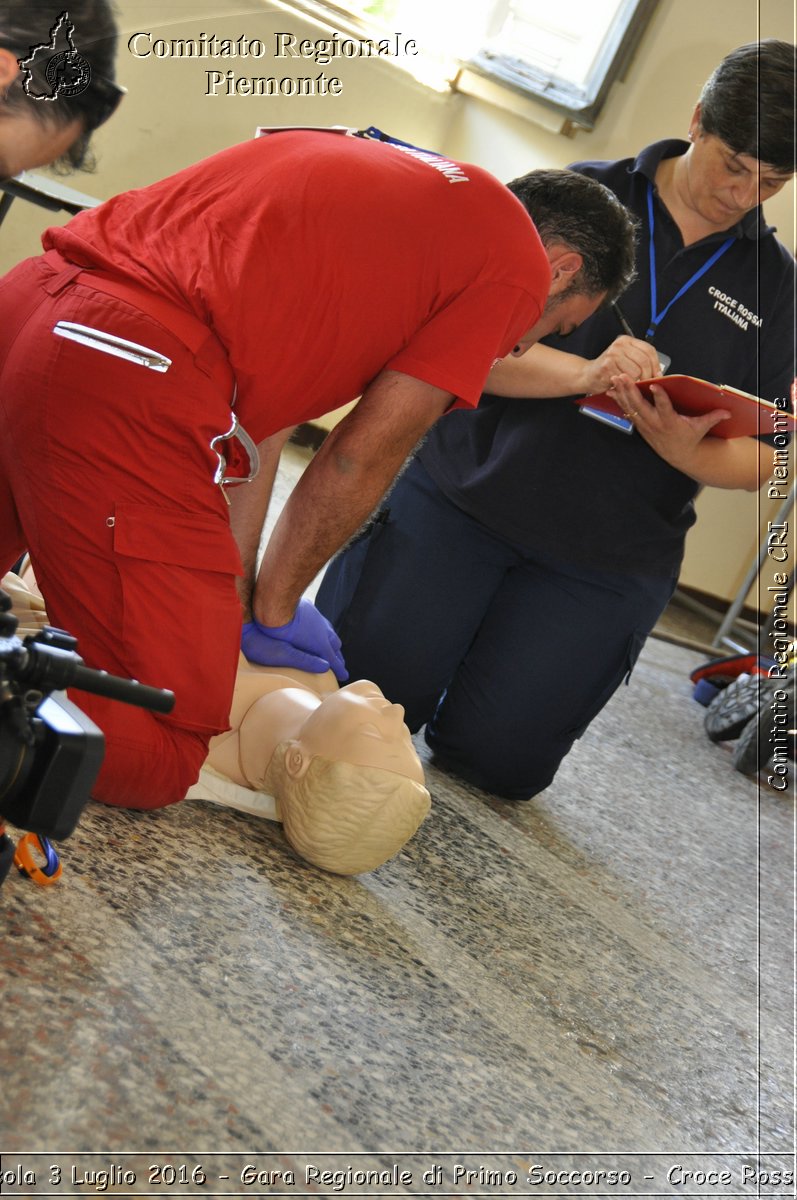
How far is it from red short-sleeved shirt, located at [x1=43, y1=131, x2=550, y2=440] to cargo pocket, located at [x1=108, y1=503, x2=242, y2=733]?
16cm

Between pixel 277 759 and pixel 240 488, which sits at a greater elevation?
pixel 240 488

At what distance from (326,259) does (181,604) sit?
1.21 feet

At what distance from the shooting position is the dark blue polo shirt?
1.84m

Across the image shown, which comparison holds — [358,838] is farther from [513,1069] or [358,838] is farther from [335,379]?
[335,379]

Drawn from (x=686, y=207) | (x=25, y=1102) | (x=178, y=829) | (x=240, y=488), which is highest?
(x=686, y=207)

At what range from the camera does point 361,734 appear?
1.19 m

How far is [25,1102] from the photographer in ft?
2.35

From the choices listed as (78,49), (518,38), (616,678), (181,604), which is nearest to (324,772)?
(181,604)

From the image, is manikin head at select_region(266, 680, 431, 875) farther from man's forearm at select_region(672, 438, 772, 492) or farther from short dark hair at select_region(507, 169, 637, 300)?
man's forearm at select_region(672, 438, 772, 492)

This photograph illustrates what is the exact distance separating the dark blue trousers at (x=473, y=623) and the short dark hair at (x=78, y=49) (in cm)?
112

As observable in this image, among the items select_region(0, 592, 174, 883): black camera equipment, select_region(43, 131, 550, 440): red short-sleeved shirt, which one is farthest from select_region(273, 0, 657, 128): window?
select_region(0, 592, 174, 883): black camera equipment

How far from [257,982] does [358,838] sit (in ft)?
0.79

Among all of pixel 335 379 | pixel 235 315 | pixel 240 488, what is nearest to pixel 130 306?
pixel 235 315

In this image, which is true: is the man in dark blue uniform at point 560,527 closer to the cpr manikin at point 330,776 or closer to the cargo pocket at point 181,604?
the cpr manikin at point 330,776
